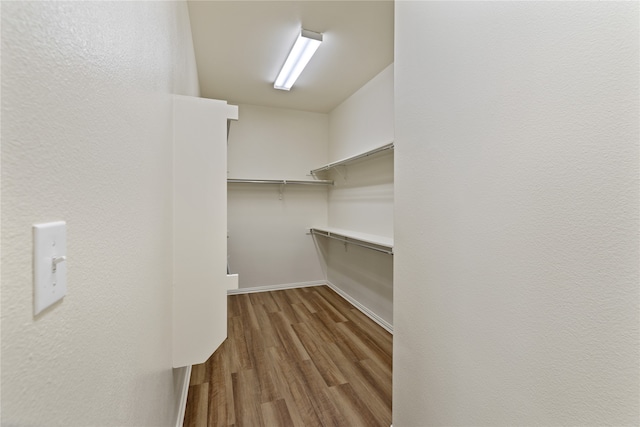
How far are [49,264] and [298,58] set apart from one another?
2610mm

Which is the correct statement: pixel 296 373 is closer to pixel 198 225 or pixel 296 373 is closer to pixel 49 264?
pixel 198 225

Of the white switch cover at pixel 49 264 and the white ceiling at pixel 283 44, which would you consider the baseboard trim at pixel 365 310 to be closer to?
the white ceiling at pixel 283 44

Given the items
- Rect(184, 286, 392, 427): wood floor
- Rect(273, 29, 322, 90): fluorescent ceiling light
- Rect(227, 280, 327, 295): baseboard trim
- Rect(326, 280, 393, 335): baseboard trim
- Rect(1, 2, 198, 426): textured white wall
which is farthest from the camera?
Rect(227, 280, 327, 295): baseboard trim

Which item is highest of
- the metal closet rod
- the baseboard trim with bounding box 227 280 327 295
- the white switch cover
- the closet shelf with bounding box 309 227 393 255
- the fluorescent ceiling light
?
the fluorescent ceiling light

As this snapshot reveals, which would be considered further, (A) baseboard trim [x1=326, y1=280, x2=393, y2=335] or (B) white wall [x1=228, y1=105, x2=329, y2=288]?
(B) white wall [x1=228, y1=105, x2=329, y2=288]

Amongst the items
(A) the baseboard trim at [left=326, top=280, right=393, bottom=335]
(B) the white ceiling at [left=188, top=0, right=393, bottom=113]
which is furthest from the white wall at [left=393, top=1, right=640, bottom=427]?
(A) the baseboard trim at [left=326, top=280, right=393, bottom=335]

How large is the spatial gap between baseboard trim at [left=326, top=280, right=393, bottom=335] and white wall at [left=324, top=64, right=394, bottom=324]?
40 millimetres

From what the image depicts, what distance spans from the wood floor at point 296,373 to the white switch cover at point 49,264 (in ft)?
5.23

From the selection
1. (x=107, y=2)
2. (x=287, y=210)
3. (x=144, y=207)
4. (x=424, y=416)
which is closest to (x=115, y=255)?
(x=144, y=207)

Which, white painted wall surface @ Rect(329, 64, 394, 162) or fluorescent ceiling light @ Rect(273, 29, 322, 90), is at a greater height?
fluorescent ceiling light @ Rect(273, 29, 322, 90)

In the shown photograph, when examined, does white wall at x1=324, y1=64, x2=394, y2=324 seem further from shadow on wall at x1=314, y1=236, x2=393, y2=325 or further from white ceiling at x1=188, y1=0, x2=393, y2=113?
white ceiling at x1=188, y1=0, x2=393, y2=113

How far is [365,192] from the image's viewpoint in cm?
311

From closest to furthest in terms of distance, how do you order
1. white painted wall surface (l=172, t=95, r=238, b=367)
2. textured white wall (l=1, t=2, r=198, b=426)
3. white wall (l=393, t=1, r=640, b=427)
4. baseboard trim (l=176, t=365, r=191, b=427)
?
textured white wall (l=1, t=2, r=198, b=426), white wall (l=393, t=1, r=640, b=427), white painted wall surface (l=172, t=95, r=238, b=367), baseboard trim (l=176, t=365, r=191, b=427)

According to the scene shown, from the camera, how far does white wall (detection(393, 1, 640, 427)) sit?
0.63 metres
